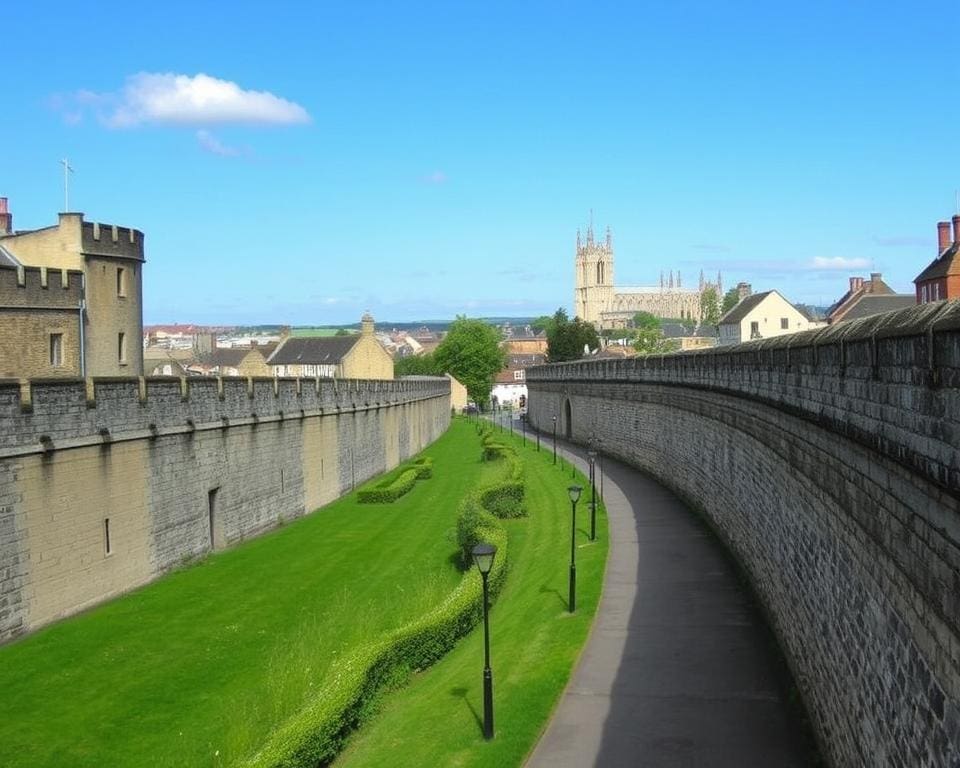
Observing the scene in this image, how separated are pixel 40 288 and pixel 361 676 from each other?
1820 centimetres

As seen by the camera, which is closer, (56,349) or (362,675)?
(362,675)

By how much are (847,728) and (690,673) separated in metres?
5.10

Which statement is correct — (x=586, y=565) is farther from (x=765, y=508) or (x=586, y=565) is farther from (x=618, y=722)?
(x=618, y=722)

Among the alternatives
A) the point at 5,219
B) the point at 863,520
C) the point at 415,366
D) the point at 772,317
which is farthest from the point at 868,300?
the point at 415,366

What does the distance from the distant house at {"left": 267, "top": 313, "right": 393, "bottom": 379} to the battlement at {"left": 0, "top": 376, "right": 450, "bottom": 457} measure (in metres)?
48.3

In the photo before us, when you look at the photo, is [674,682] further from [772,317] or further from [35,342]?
[772,317]

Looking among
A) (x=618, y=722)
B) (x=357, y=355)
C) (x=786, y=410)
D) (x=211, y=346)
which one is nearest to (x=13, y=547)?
(x=618, y=722)

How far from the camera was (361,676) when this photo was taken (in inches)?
538

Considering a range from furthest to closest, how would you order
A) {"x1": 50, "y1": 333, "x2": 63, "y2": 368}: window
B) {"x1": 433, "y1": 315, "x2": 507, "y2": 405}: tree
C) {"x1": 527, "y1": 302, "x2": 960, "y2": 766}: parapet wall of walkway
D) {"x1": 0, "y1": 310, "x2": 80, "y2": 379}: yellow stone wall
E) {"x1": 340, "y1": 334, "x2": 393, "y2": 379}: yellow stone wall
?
1. {"x1": 433, "y1": 315, "x2": 507, "y2": 405}: tree
2. {"x1": 340, "y1": 334, "x2": 393, "y2": 379}: yellow stone wall
3. {"x1": 50, "y1": 333, "x2": 63, "y2": 368}: window
4. {"x1": 0, "y1": 310, "x2": 80, "y2": 379}: yellow stone wall
5. {"x1": 527, "y1": 302, "x2": 960, "y2": 766}: parapet wall of walkway

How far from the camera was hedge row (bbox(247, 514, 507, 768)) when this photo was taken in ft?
37.5

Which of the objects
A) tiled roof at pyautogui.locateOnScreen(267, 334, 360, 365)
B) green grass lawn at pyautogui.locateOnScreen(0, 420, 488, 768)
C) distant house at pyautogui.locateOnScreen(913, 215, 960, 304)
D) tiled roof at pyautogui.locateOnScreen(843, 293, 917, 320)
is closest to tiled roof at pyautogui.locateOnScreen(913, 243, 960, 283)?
distant house at pyautogui.locateOnScreen(913, 215, 960, 304)

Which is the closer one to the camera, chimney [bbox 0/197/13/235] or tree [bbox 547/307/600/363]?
chimney [bbox 0/197/13/235]

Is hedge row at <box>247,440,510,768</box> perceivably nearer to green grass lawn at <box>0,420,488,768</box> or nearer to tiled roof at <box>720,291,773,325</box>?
green grass lawn at <box>0,420,488,768</box>

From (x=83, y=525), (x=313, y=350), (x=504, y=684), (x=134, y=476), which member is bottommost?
(x=504, y=684)
